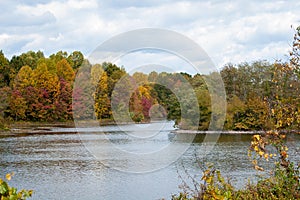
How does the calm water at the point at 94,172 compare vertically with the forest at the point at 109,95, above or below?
below

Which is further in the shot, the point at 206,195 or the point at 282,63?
the point at 282,63

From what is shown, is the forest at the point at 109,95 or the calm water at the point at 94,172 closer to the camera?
the calm water at the point at 94,172

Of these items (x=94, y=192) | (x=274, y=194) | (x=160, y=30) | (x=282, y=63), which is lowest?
(x=94, y=192)

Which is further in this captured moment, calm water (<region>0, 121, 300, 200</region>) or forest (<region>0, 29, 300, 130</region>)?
forest (<region>0, 29, 300, 130</region>)

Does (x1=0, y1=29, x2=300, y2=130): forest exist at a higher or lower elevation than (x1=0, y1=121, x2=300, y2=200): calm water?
higher

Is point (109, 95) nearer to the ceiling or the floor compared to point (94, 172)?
nearer to the ceiling

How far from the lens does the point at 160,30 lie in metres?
10.2

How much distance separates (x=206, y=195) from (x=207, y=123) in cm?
2885

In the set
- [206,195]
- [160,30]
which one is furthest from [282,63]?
[160,30]

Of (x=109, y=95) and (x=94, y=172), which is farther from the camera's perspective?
(x=109, y=95)

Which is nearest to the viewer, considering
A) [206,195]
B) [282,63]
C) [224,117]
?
[206,195]

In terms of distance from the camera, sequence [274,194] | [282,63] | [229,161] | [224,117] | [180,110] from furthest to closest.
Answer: [180,110], [224,117], [229,161], [274,194], [282,63]

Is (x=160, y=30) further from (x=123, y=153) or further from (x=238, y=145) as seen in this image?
(x=238, y=145)

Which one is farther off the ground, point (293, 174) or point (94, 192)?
point (293, 174)
